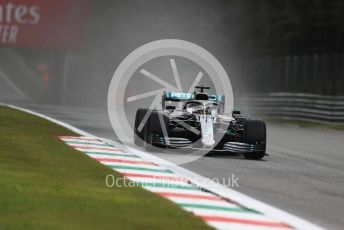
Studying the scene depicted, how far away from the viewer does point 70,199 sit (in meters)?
7.96

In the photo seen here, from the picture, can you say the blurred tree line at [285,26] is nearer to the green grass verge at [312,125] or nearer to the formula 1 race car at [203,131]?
the green grass verge at [312,125]

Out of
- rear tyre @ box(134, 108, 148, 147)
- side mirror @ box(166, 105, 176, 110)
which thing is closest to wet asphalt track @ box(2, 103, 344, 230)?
side mirror @ box(166, 105, 176, 110)

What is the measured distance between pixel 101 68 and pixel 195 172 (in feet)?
A: 161

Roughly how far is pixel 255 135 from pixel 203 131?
0.88 metres

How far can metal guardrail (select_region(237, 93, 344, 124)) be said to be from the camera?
2861 centimetres

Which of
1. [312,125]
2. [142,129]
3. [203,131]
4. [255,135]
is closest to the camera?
[203,131]

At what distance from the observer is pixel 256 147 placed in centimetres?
1382

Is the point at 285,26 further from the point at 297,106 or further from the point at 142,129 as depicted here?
Answer: the point at 142,129

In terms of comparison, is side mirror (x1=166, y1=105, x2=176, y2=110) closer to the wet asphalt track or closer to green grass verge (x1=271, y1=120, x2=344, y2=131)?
the wet asphalt track

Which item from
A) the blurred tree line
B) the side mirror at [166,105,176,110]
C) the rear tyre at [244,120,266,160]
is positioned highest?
the blurred tree line

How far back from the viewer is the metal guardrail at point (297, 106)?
1126 inches

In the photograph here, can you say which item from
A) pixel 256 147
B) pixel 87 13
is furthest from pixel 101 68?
pixel 256 147

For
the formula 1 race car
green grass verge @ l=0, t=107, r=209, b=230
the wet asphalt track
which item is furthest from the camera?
the formula 1 race car

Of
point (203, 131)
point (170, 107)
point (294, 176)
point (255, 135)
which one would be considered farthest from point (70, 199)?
point (170, 107)
